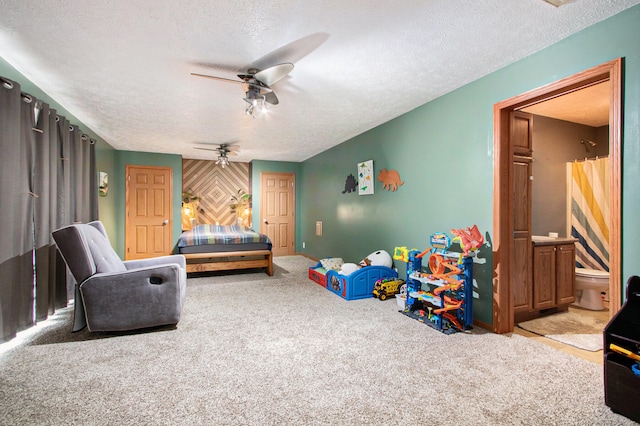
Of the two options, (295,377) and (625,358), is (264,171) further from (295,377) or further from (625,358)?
(625,358)

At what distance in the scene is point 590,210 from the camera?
155 inches

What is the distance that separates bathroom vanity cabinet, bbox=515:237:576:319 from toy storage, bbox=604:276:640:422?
4.42 feet

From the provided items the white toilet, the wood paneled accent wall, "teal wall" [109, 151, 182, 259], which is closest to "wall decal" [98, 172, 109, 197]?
"teal wall" [109, 151, 182, 259]

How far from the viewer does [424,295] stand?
10.1 ft

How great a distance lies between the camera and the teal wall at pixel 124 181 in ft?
20.8

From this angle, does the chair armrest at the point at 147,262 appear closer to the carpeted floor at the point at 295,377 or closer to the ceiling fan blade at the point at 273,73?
the carpeted floor at the point at 295,377

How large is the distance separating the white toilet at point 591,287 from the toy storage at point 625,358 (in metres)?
2.09

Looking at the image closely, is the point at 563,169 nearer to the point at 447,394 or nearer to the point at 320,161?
the point at 447,394

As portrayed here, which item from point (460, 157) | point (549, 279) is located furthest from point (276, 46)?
point (549, 279)

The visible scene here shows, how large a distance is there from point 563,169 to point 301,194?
543 cm

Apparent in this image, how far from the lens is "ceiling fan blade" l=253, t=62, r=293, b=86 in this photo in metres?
2.38

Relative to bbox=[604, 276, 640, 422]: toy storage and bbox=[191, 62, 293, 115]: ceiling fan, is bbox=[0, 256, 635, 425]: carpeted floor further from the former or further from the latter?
bbox=[191, 62, 293, 115]: ceiling fan

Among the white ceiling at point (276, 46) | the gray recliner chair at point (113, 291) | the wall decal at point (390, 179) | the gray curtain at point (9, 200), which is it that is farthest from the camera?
the wall decal at point (390, 179)

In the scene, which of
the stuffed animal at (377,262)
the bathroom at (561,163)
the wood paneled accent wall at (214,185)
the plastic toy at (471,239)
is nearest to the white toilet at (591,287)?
the bathroom at (561,163)
